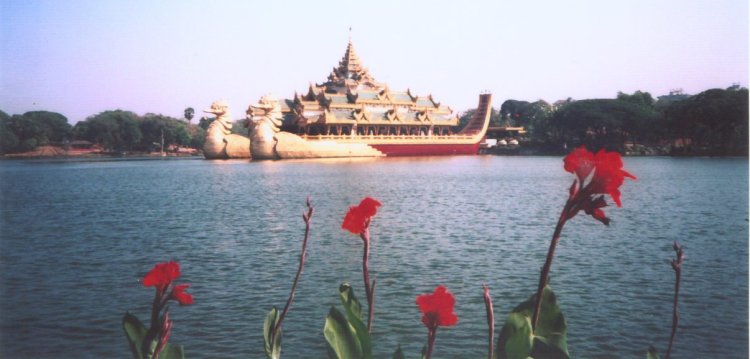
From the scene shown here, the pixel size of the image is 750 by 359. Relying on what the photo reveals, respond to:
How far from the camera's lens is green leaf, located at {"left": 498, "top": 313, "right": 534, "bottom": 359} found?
336cm

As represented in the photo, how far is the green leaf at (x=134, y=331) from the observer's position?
379 centimetres

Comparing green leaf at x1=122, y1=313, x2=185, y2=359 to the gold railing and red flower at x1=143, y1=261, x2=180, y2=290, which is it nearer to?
red flower at x1=143, y1=261, x2=180, y2=290

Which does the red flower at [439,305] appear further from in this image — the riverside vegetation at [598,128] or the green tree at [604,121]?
the green tree at [604,121]

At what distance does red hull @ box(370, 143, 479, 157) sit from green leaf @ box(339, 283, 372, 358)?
66.6 metres

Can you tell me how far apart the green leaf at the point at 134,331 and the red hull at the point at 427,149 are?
6667 centimetres

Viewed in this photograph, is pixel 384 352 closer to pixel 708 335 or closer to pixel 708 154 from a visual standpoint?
pixel 708 335

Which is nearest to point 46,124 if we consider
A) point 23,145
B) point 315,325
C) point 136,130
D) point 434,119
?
point 23,145

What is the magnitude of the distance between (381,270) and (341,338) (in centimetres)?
858

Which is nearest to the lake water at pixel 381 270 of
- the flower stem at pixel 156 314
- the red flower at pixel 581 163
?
the flower stem at pixel 156 314

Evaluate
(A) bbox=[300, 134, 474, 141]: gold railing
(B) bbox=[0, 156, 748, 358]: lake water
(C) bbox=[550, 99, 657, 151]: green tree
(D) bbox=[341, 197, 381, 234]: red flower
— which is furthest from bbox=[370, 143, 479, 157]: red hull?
(D) bbox=[341, 197, 381, 234]: red flower

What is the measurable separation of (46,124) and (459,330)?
82.1 metres

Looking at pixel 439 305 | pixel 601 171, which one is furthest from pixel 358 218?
pixel 601 171

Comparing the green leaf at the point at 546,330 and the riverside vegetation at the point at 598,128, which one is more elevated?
the riverside vegetation at the point at 598,128

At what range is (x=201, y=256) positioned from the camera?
14.1 meters
